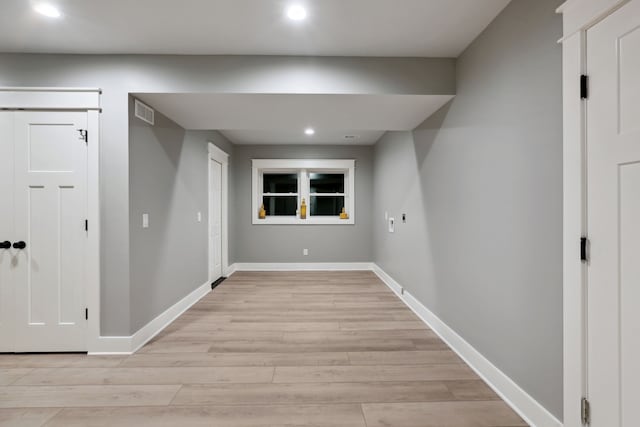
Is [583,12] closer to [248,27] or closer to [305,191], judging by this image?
[248,27]

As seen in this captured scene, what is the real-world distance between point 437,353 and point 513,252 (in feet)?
4.07

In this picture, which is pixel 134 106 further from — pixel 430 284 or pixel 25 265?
pixel 430 284

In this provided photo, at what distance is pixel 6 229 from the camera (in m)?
2.74

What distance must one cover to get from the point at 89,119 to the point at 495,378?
3.71 meters

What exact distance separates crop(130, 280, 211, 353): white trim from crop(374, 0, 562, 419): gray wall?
2.79 m

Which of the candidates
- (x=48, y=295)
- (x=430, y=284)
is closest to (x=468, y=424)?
(x=430, y=284)

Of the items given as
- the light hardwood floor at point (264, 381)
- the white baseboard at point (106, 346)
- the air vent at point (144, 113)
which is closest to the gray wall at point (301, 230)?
the light hardwood floor at point (264, 381)

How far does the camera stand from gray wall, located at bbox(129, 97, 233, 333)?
9.45ft

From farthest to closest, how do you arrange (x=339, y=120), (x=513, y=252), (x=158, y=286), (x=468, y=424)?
(x=339, y=120)
(x=158, y=286)
(x=513, y=252)
(x=468, y=424)

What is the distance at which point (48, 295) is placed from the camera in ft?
9.10

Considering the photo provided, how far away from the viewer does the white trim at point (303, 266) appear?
650 cm

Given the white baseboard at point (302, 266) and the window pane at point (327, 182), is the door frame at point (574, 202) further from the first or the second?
the window pane at point (327, 182)

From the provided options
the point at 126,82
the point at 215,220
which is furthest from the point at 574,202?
the point at 215,220

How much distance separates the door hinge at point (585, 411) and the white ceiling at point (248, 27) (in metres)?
2.26
